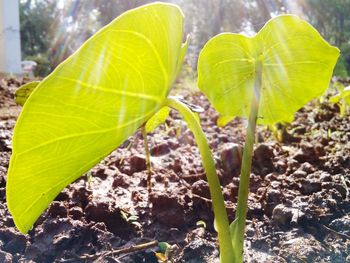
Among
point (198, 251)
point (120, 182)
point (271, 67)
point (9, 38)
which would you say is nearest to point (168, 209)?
point (198, 251)

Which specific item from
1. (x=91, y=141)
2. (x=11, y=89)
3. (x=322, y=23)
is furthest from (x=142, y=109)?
(x=322, y=23)

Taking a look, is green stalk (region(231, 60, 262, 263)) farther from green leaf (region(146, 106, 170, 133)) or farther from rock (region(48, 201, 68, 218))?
rock (region(48, 201, 68, 218))

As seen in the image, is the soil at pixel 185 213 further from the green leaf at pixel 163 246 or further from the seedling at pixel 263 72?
the seedling at pixel 263 72

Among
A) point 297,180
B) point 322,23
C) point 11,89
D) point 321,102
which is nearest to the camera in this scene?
point 297,180

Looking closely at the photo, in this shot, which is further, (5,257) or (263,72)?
(263,72)

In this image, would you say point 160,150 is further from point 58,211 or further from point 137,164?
point 58,211

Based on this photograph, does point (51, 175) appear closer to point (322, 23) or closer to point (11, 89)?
point (11, 89)

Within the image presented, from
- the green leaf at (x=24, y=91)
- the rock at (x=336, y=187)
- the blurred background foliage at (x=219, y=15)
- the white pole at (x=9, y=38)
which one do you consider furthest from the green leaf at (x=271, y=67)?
the blurred background foliage at (x=219, y=15)
